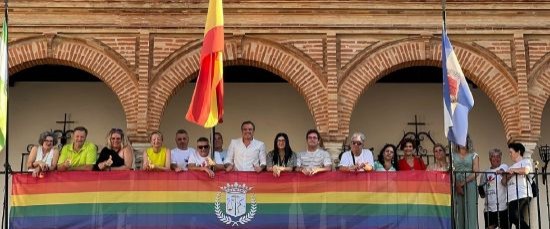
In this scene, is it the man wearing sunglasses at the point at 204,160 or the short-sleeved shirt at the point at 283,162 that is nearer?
the man wearing sunglasses at the point at 204,160

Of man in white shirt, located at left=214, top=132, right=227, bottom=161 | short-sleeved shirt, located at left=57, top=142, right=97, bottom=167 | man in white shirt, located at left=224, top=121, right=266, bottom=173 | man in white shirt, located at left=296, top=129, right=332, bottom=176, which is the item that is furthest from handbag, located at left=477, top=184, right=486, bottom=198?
short-sleeved shirt, located at left=57, top=142, right=97, bottom=167

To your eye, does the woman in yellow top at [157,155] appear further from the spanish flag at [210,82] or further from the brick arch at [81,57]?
the brick arch at [81,57]

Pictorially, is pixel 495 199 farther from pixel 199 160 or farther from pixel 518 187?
pixel 199 160

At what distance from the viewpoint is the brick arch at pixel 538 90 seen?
38.4ft

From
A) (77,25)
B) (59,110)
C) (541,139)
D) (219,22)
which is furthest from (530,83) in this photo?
(59,110)

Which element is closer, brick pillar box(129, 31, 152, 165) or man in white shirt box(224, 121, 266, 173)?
man in white shirt box(224, 121, 266, 173)

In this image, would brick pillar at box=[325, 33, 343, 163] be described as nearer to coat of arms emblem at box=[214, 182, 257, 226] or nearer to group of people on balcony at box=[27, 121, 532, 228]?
group of people on balcony at box=[27, 121, 532, 228]

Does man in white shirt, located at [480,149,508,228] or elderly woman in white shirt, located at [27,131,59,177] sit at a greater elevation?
elderly woman in white shirt, located at [27,131,59,177]

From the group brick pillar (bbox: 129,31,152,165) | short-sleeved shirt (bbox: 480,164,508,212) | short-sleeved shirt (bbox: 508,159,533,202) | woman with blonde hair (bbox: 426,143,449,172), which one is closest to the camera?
short-sleeved shirt (bbox: 508,159,533,202)

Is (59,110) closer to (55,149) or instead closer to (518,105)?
(55,149)

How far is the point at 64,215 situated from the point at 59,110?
3.68 m

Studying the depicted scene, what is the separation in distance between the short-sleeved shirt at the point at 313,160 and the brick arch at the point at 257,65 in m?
1.02

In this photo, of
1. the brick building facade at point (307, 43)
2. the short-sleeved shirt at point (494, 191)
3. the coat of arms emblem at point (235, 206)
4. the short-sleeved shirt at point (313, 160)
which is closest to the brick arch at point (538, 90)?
the brick building facade at point (307, 43)

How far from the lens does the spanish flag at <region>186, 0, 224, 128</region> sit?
10.4m
